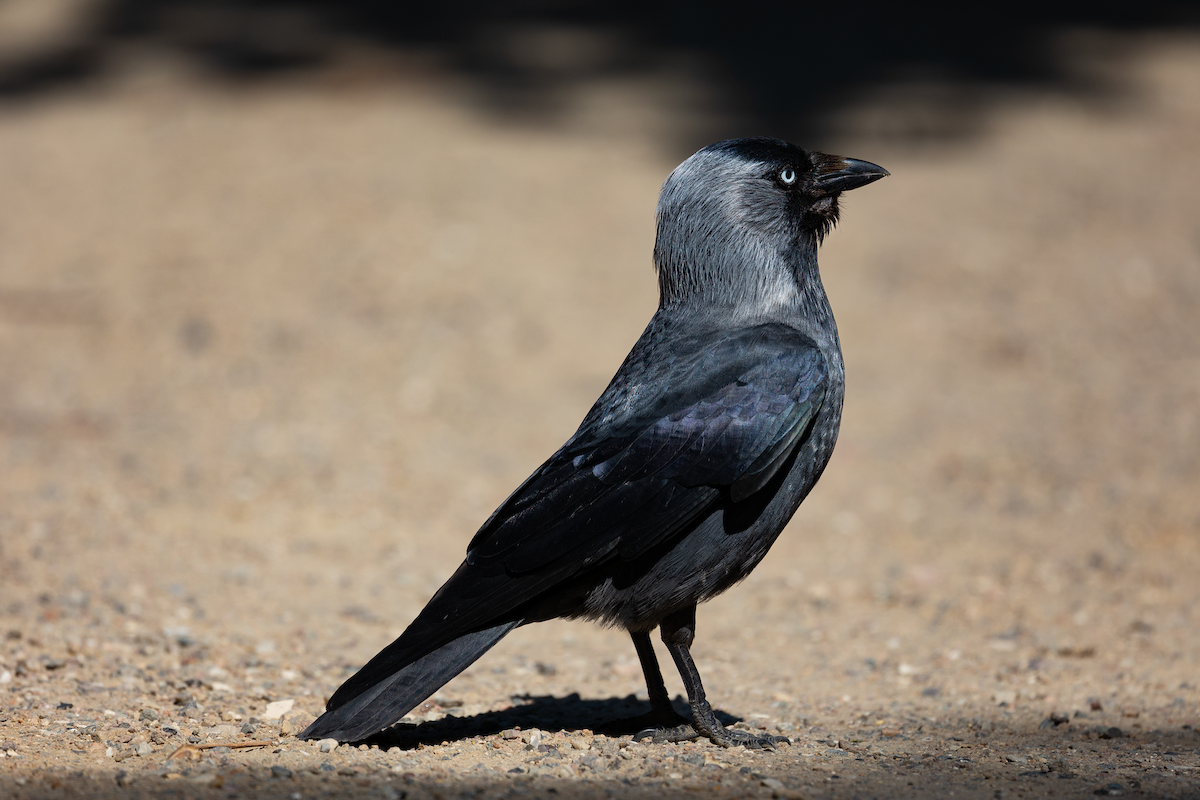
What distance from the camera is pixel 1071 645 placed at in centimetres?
544

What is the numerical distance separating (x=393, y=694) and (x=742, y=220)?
1975 millimetres

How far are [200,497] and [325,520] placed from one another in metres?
0.77

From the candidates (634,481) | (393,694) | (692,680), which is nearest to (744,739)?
(692,680)

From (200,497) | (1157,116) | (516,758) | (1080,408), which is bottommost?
(516,758)

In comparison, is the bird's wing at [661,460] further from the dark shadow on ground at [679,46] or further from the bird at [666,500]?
the dark shadow on ground at [679,46]

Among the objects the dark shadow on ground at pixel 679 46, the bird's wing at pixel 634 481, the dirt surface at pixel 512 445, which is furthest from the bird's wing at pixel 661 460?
the dark shadow on ground at pixel 679 46

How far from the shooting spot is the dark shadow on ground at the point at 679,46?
40.5ft

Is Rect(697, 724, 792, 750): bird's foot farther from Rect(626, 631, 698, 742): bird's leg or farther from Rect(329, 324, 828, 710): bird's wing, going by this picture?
Rect(329, 324, 828, 710): bird's wing

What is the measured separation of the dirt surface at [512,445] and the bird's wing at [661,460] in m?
0.64

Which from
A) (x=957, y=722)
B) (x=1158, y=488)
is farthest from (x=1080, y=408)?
(x=957, y=722)

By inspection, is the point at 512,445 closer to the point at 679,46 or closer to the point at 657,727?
the point at 657,727

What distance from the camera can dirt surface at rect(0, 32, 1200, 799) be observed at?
12.6 ft

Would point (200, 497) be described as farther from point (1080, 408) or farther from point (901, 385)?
point (1080, 408)

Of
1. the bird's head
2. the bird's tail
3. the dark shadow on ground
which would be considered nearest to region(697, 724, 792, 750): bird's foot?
the bird's tail
